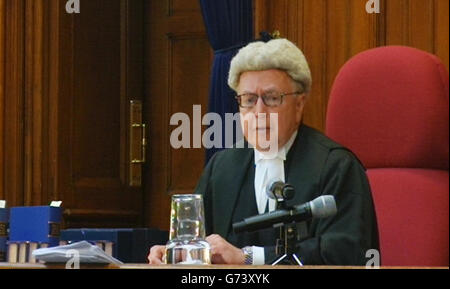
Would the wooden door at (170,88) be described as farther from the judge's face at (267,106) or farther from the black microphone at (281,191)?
the black microphone at (281,191)

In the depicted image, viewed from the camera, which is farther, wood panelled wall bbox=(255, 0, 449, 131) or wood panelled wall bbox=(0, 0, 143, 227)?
wood panelled wall bbox=(0, 0, 143, 227)

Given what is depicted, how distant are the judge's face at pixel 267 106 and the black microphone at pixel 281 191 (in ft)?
1.99

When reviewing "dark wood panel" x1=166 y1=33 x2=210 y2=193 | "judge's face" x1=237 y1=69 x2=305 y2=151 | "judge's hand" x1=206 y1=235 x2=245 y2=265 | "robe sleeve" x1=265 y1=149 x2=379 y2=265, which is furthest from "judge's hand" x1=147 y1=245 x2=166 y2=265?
"dark wood panel" x1=166 y1=33 x2=210 y2=193

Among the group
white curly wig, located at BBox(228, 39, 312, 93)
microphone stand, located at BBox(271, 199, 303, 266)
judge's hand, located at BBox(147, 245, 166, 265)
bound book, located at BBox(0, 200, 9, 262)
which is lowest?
bound book, located at BBox(0, 200, 9, 262)

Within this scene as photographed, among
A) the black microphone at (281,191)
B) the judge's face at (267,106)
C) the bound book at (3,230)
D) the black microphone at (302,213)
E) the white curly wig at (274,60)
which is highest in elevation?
the white curly wig at (274,60)

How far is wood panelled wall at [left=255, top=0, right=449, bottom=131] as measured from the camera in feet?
12.9

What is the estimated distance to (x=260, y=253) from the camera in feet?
9.05

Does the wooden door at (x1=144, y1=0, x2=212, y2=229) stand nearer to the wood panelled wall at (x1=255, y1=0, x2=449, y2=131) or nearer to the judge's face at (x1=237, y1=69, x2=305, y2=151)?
the wood panelled wall at (x1=255, y1=0, x2=449, y2=131)

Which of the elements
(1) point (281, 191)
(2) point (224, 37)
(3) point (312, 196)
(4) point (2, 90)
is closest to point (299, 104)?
(3) point (312, 196)

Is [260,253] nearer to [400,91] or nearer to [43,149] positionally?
[400,91]

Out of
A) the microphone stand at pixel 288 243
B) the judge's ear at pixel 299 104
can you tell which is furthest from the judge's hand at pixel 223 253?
the judge's ear at pixel 299 104

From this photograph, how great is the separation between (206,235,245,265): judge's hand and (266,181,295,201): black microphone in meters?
0.31

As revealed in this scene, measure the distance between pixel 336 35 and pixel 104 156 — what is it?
1.55 meters

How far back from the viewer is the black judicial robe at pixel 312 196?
2.76 meters
